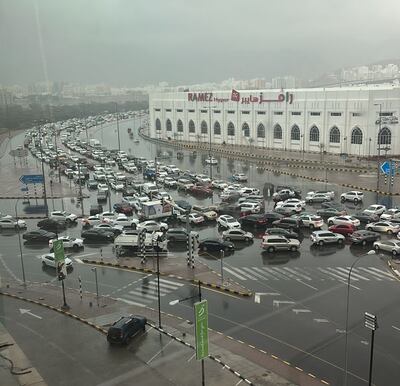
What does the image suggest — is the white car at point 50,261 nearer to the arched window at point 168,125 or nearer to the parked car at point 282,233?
the parked car at point 282,233

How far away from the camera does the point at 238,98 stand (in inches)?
2694

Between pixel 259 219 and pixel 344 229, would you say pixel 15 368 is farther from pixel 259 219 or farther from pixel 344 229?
pixel 344 229

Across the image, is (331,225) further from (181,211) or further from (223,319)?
(223,319)

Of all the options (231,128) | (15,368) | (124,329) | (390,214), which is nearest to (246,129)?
(231,128)

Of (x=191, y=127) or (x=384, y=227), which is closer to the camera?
(x=384, y=227)

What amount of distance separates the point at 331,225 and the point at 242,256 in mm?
7628

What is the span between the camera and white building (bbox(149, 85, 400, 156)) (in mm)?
52844

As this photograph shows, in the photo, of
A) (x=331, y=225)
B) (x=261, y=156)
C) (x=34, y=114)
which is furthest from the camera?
(x=261, y=156)

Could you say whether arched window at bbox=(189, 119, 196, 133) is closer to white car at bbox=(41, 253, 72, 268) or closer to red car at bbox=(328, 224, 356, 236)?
red car at bbox=(328, 224, 356, 236)

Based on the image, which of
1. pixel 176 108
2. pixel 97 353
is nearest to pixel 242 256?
Result: pixel 97 353

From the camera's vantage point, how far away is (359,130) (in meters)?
54.2

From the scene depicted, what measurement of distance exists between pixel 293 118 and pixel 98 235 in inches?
1541

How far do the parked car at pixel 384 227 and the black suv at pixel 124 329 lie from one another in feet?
56.5

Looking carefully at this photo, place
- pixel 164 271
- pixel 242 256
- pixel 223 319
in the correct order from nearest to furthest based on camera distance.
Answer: pixel 223 319 → pixel 164 271 → pixel 242 256
